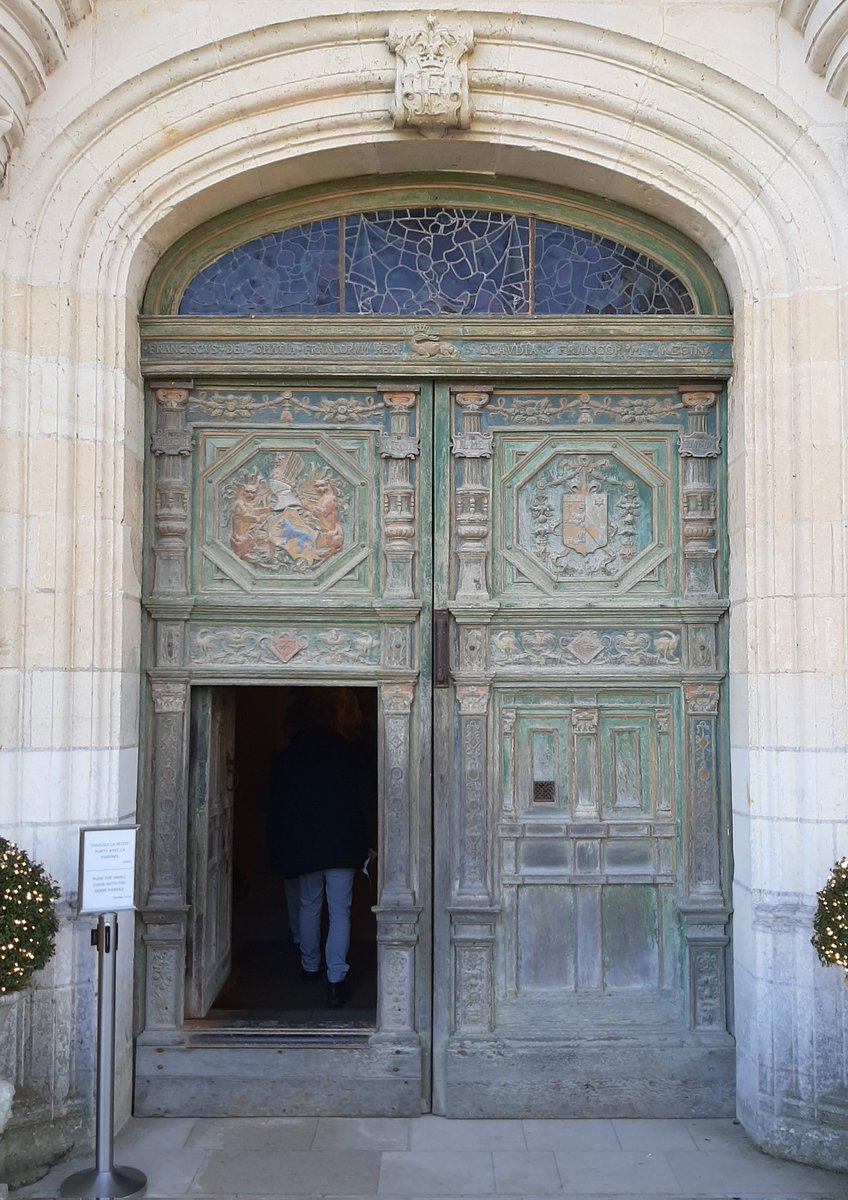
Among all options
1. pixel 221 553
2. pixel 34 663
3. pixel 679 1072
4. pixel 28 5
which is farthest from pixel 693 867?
pixel 28 5

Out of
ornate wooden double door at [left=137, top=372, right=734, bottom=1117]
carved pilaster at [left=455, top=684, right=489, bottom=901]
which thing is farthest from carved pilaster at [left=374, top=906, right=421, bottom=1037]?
carved pilaster at [left=455, top=684, right=489, bottom=901]

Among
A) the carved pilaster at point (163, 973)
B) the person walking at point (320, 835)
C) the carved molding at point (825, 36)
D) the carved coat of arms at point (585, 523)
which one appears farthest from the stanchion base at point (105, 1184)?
the carved molding at point (825, 36)

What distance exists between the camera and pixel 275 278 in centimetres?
499

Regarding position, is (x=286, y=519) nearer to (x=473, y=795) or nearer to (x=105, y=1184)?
(x=473, y=795)

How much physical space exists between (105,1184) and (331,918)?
1.73 m

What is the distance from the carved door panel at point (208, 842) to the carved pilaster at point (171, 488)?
0.55 meters

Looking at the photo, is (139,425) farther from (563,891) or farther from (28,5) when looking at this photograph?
(563,891)

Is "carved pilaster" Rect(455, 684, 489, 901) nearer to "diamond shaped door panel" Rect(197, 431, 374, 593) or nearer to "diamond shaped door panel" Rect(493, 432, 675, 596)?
"diamond shaped door panel" Rect(493, 432, 675, 596)

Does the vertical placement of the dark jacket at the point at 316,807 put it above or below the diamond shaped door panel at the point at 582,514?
below

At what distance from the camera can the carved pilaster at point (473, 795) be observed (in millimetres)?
4707

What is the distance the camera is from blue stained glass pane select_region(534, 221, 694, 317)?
4961 millimetres

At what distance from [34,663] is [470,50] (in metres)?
3.17

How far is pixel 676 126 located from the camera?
454cm

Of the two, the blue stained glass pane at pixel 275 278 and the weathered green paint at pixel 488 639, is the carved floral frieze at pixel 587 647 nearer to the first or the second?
the weathered green paint at pixel 488 639
